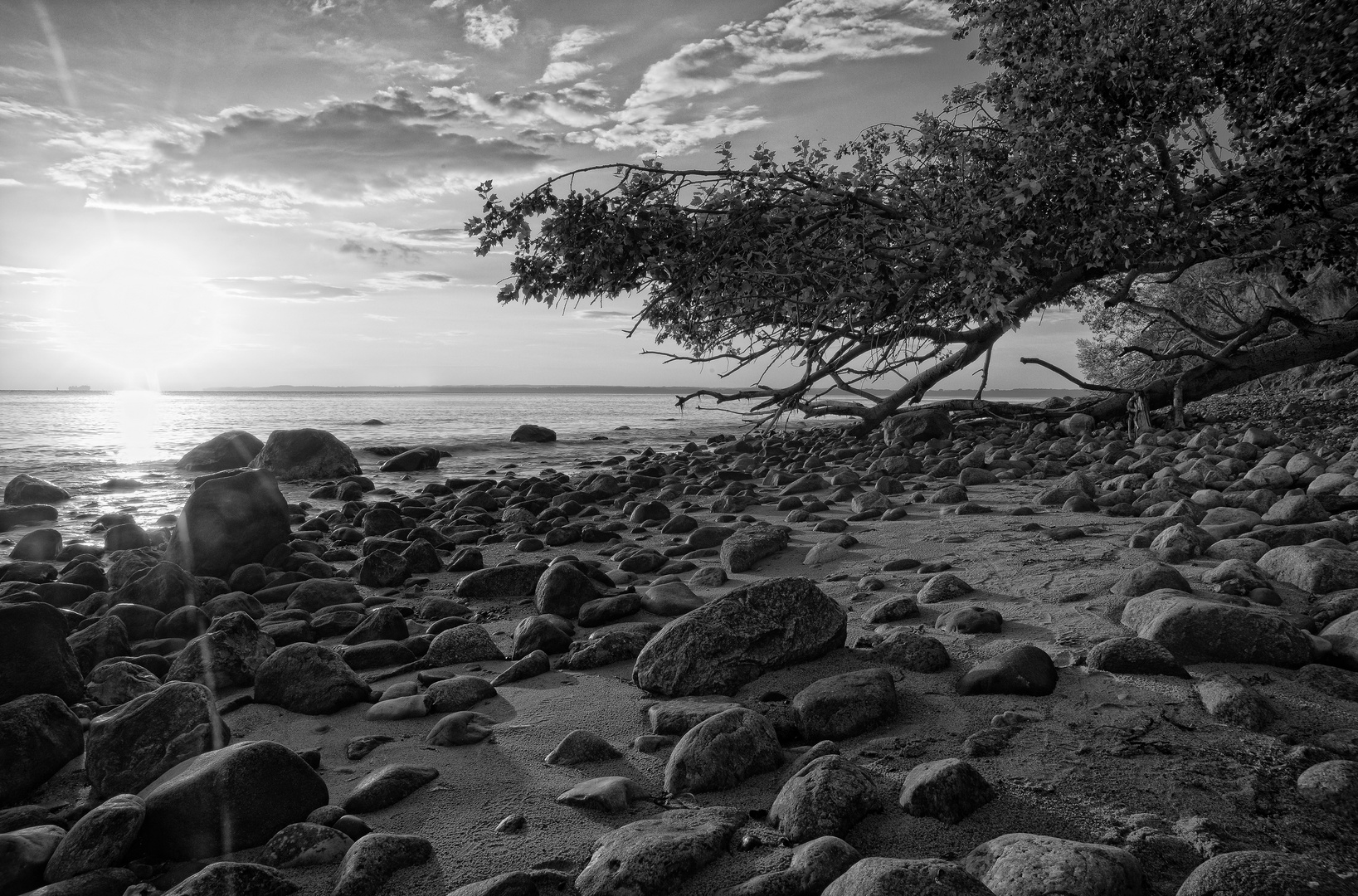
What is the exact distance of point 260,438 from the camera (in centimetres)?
2398

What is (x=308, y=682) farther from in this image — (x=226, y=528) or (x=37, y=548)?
(x=37, y=548)

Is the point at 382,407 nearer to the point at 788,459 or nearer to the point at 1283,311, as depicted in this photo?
the point at 788,459

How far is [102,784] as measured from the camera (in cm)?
320

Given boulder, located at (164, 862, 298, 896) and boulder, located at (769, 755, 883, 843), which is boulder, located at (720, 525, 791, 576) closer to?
boulder, located at (769, 755, 883, 843)

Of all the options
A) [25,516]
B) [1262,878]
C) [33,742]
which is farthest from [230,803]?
[25,516]

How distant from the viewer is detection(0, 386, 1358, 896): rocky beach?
233 centimetres

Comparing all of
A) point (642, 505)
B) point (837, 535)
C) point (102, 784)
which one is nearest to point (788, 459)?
point (642, 505)

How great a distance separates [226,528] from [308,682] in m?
3.81

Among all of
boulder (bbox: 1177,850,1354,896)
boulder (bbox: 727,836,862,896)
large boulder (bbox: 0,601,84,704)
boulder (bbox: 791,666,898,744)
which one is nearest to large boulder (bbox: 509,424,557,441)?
large boulder (bbox: 0,601,84,704)

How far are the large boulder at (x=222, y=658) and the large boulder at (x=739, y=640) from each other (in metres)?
2.24

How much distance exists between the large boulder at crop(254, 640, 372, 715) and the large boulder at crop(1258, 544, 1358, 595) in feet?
15.4

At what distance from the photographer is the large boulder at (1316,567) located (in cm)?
385

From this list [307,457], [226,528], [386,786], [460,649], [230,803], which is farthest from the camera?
[307,457]

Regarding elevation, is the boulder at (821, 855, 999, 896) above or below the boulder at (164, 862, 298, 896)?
above
